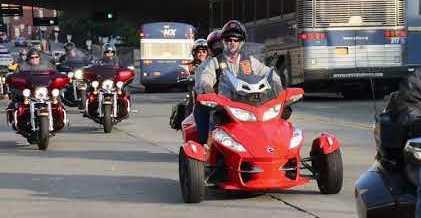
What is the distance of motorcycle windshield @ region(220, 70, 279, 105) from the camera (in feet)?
25.7

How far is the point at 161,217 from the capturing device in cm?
716

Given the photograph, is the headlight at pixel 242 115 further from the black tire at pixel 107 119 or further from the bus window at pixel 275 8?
the bus window at pixel 275 8

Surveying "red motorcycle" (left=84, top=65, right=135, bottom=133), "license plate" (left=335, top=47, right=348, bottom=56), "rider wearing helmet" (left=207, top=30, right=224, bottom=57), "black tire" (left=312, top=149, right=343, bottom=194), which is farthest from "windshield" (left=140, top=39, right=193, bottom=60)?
"black tire" (left=312, top=149, right=343, bottom=194)

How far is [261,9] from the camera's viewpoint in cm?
2466

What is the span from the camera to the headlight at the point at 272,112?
25.6 ft

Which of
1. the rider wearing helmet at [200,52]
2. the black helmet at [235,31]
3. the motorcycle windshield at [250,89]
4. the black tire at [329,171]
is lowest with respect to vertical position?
the black tire at [329,171]

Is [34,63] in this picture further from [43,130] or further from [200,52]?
[200,52]

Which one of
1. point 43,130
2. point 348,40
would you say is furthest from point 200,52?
point 348,40

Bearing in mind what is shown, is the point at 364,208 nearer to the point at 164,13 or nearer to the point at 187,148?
the point at 187,148

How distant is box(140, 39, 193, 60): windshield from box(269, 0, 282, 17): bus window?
9.86 metres

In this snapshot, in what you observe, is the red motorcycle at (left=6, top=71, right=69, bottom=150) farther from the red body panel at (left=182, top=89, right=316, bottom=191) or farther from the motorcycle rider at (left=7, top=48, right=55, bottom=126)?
the red body panel at (left=182, top=89, right=316, bottom=191)

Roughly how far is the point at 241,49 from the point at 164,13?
171 ft

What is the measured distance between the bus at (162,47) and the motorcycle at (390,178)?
2905 centimetres

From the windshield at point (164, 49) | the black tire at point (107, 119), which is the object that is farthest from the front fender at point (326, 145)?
the windshield at point (164, 49)
